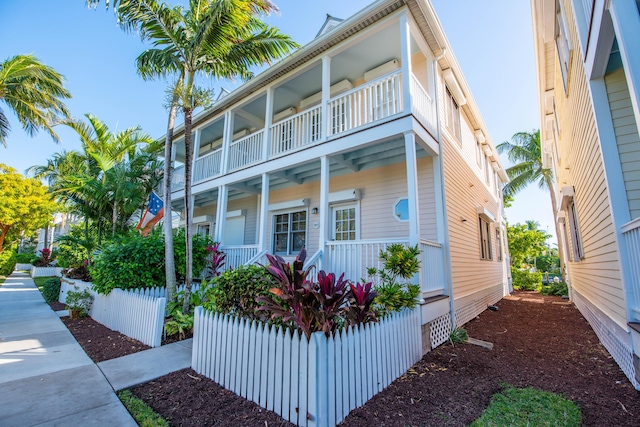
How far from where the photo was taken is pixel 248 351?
341cm

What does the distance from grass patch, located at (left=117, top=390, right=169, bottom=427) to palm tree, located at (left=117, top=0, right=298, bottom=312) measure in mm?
2763

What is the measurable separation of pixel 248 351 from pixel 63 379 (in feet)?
8.43

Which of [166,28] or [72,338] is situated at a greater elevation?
[166,28]

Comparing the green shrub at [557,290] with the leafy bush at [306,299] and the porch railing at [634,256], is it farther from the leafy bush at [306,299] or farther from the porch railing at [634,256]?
the leafy bush at [306,299]

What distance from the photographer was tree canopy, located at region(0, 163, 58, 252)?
1953 centimetres

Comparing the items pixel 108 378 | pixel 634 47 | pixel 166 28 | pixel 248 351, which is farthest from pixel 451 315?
pixel 166 28

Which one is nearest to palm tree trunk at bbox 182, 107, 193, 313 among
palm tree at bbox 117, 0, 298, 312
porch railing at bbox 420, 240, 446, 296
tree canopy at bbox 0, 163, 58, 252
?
palm tree at bbox 117, 0, 298, 312

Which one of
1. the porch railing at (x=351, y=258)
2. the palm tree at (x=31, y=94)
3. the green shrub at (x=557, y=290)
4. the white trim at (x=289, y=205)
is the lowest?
the green shrub at (x=557, y=290)

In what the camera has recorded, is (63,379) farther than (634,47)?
Yes

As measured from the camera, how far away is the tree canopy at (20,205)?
19.5 m

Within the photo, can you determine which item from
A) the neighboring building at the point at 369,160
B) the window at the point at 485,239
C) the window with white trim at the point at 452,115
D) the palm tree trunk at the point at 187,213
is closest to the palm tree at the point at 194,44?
the palm tree trunk at the point at 187,213

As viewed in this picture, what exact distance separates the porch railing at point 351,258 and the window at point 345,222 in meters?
1.87

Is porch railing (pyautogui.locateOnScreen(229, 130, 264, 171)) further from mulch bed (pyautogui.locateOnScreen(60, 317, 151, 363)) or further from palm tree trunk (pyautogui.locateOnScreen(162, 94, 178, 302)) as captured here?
mulch bed (pyautogui.locateOnScreen(60, 317, 151, 363))

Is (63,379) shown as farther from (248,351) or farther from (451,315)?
(451,315)
